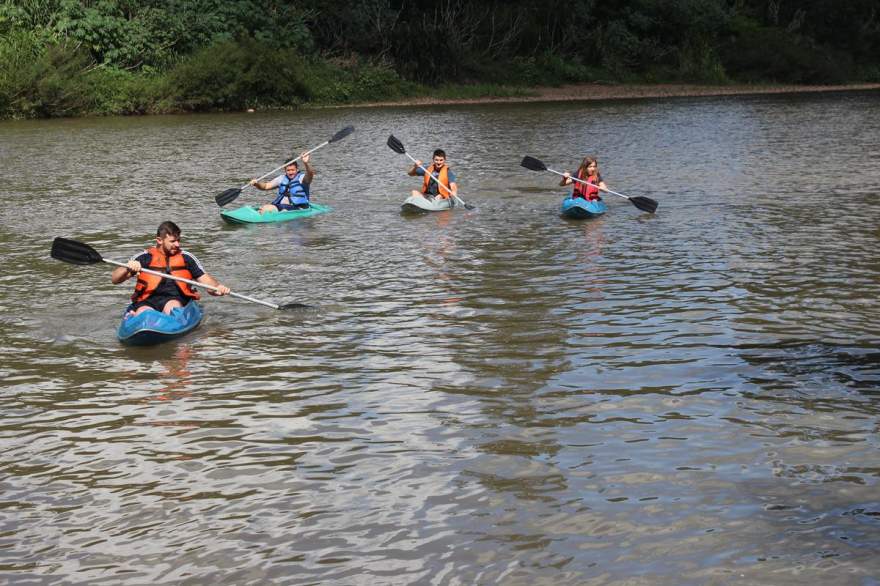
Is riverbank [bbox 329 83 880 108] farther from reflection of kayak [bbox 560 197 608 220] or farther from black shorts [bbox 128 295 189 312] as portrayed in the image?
black shorts [bbox 128 295 189 312]

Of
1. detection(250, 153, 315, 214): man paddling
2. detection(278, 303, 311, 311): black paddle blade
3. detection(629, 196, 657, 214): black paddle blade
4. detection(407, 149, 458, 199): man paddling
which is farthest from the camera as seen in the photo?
detection(407, 149, 458, 199): man paddling

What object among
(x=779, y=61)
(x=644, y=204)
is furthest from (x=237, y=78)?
(x=779, y=61)

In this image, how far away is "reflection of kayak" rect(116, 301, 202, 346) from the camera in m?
9.81

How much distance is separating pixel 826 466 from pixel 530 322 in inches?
156

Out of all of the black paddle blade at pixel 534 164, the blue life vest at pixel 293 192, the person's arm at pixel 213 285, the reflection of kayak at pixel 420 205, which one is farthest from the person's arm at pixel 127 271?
the black paddle blade at pixel 534 164

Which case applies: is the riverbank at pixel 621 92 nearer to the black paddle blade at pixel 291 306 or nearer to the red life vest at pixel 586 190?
the red life vest at pixel 586 190

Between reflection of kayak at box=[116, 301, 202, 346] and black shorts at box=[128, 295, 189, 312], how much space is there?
208mm

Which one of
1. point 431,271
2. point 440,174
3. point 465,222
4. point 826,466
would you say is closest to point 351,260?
point 431,271

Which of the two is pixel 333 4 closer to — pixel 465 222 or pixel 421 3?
pixel 421 3

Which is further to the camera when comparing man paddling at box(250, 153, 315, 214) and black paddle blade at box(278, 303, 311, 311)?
man paddling at box(250, 153, 315, 214)

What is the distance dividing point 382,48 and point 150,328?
39.9m

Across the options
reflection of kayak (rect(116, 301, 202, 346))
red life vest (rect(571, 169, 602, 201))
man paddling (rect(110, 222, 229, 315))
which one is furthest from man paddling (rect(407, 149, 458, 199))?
reflection of kayak (rect(116, 301, 202, 346))

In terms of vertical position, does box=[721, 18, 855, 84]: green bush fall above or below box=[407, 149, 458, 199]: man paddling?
above

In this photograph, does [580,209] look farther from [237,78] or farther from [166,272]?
[237,78]
